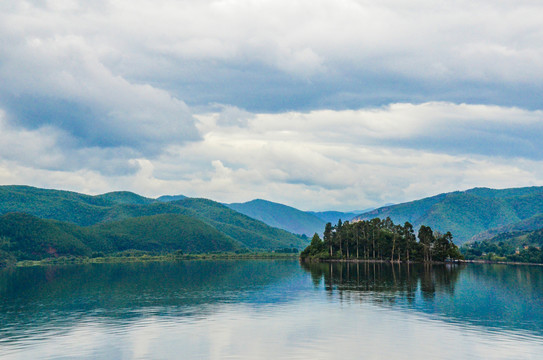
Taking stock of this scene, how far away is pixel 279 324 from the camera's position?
2926 inches

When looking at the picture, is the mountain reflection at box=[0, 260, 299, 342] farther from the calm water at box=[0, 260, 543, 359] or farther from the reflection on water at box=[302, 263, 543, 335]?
the reflection on water at box=[302, 263, 543, 335]

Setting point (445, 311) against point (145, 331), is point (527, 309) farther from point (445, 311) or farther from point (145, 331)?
point (145, 331)

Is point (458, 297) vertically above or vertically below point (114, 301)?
above

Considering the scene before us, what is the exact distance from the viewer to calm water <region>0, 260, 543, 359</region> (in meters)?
57.6

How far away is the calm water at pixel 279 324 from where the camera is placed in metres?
57.6

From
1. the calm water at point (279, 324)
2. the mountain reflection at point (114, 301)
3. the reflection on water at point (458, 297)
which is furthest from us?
the mountain reflection at point (114, 301)

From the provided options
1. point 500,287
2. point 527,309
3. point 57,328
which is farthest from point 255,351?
point 500,287

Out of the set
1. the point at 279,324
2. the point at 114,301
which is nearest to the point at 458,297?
the point at 279,324

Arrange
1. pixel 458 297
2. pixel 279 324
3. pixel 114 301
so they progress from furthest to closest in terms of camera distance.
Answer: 1. pixel 114 301
2. pixel 458 297
3. pixel 279 324

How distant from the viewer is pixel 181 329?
71000mm

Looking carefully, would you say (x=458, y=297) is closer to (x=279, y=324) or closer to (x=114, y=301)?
(x=279, y=324)

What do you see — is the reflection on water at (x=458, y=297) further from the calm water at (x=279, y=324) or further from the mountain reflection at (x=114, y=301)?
the mountain reflection at (x=114, y=301)

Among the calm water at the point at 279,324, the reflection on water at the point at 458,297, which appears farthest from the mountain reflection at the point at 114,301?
the reflection on water at the point at 458,297

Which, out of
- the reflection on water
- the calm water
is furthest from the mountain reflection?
the reflection on water
